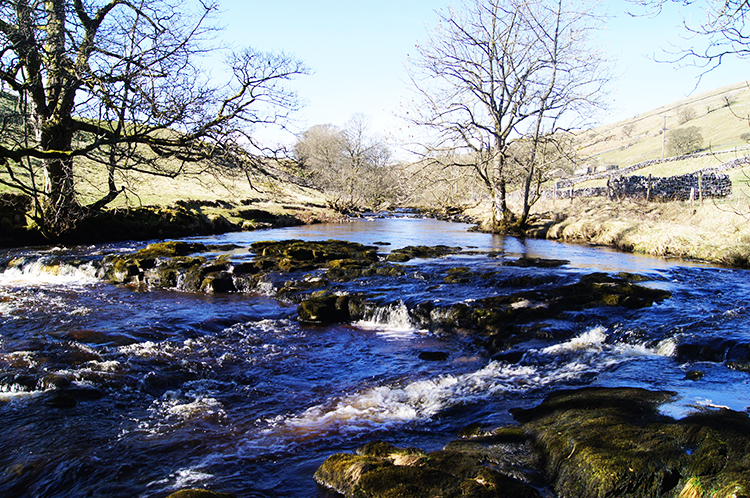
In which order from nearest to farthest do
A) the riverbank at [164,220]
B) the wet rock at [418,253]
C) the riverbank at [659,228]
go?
the riverbank at [659,228], the wet rock at [418,253], the riverbank at [164,220]

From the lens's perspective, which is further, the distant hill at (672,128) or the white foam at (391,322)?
the distant hill at (672,128)

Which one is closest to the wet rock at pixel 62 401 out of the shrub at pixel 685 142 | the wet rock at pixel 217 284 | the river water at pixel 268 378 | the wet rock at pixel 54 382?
the river water at pixel 268 378

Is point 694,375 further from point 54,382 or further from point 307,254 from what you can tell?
point 307,254

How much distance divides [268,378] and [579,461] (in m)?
4.27

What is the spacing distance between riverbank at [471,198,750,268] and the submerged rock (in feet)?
27.7

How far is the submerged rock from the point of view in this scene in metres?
3.33

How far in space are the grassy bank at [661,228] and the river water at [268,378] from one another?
458cm

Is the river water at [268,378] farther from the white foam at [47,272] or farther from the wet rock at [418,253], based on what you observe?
the wet rock at [418,253]

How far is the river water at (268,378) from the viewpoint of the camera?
4438mm

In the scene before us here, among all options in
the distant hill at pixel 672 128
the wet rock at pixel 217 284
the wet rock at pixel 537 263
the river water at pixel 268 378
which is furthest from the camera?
the distant hill at pixel 672 128

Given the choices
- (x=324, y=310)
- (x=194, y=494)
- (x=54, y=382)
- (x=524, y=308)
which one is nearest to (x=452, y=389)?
(x=194, y=494)

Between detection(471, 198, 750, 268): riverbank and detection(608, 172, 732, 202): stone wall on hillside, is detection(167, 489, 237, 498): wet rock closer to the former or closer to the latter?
detection(471, 198, 750, 268): riverbank

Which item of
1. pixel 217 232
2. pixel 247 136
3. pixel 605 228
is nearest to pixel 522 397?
pixel 247 136

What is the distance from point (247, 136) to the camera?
13773mm
